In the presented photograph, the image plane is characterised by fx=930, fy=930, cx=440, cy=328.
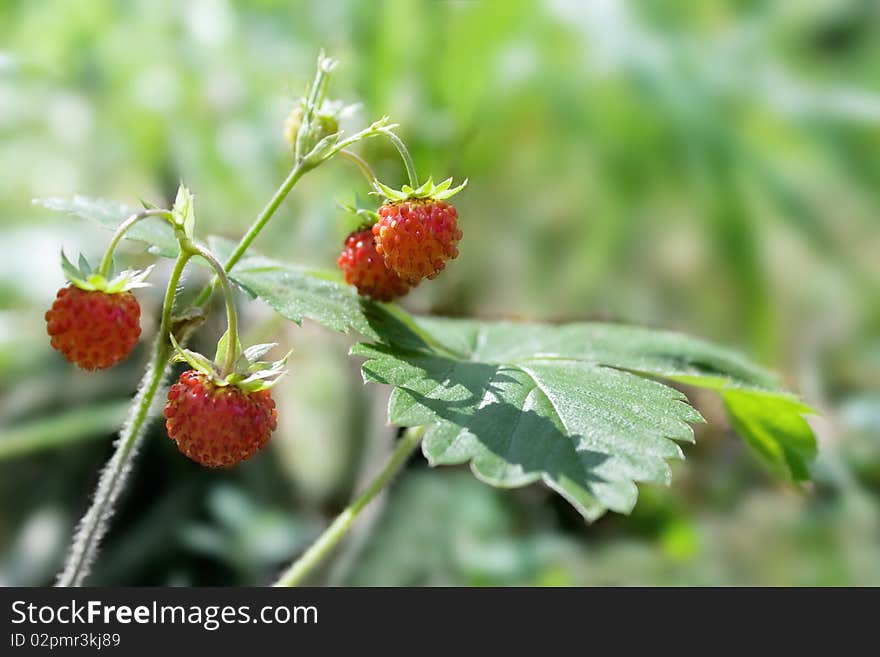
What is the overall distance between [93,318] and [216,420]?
0.12 m

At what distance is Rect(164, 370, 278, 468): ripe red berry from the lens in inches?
27.4

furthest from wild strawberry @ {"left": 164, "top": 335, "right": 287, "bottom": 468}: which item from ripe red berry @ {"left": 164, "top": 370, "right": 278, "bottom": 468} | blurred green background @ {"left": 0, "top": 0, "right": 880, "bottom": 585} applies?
blurred green background @ {"left": 0, "top": 0, "right": 880, "bottom": 585}

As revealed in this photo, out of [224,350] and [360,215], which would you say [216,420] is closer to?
[224,350]

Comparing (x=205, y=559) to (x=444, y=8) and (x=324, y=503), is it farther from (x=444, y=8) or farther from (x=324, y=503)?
(x=444, y=8)

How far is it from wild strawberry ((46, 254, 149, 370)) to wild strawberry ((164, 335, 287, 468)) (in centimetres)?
5

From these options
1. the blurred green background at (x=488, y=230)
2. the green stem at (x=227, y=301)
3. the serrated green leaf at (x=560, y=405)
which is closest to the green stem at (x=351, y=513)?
the serrated green leaf at (x=560, y=405)

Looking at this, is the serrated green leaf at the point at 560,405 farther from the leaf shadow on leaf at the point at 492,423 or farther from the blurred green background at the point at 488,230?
the blurred green background at the point at 488,230

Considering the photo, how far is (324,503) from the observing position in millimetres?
1724

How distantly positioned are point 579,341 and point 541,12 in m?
1.69

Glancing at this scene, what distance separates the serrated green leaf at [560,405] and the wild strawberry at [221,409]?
0.09m

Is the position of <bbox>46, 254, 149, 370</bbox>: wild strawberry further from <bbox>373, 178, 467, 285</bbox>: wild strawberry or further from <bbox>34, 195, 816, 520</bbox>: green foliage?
<bbox>373, 178, 467, 285</bbox>: wild strawberry

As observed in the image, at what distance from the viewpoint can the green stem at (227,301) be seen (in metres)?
0.68

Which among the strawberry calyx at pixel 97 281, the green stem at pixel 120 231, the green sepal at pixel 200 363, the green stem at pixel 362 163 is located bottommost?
the green sepal at pixel 200 363
